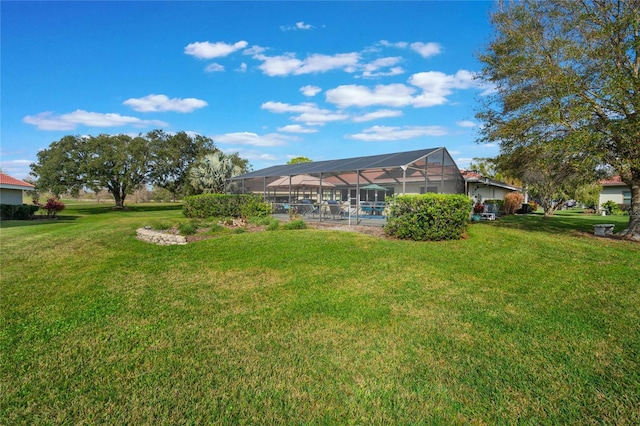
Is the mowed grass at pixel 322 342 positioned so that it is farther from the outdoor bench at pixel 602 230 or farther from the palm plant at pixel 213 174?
the palm plant at pixel 213 174

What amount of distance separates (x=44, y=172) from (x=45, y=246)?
25.7 metres

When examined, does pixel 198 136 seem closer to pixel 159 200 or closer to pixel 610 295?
pixel 159 200

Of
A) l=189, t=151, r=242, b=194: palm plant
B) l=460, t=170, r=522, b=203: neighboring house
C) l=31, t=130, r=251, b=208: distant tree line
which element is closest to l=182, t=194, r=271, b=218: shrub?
l=31, t=130, r=251, b=208: distant tree line

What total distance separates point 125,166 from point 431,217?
31120 mm

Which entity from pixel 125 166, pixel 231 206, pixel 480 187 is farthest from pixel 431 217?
pixel 125 166

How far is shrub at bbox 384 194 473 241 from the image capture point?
8320mm

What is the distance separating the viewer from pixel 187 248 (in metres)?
7.84

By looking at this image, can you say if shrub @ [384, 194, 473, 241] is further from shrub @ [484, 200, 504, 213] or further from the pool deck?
shrub @ [484, 200, 504, 213]

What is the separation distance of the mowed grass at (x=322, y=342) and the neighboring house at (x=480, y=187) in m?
15.6

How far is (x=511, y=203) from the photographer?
79.9 ft

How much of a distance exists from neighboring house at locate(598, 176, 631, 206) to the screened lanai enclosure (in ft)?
70.5

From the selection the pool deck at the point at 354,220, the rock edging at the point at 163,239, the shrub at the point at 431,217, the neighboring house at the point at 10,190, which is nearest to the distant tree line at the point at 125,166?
the neighboring house at the point at 10,190

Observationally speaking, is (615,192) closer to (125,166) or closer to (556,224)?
(556,224)

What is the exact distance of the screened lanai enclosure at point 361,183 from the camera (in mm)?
13414
